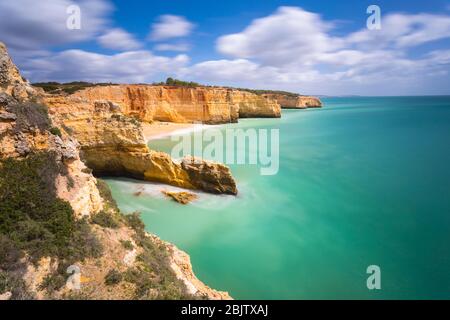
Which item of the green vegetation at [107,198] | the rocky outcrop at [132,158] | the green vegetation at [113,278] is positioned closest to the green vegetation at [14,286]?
the green vegetation at [113,278]

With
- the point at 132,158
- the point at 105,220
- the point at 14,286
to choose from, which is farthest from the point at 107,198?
the point at 132,158

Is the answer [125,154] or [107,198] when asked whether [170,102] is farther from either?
[107,198]

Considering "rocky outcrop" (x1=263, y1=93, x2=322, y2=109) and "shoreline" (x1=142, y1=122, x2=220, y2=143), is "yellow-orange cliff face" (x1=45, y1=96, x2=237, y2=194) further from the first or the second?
"rocky outcrop" (x1=263, y1=93, x2=322, y2=109)

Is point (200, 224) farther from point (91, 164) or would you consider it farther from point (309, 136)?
point (309, 136)

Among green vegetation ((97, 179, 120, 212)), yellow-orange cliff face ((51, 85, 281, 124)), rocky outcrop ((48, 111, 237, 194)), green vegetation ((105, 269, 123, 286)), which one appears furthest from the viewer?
yellow-orange cliff face ((51, 85, 281, 124))

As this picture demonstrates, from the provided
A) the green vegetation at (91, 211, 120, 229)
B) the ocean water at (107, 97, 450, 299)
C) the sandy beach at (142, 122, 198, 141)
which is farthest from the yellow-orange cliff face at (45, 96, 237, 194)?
the sandy beach at (142, 122, 198, 141)

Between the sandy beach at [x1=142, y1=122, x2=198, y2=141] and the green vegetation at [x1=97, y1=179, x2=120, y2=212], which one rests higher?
the sandy beach at [x1=142, y1=122, x2=198, y2=141]

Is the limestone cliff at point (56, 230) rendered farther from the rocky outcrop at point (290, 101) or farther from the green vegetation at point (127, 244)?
the rocky outcrop at point (290, 101)
